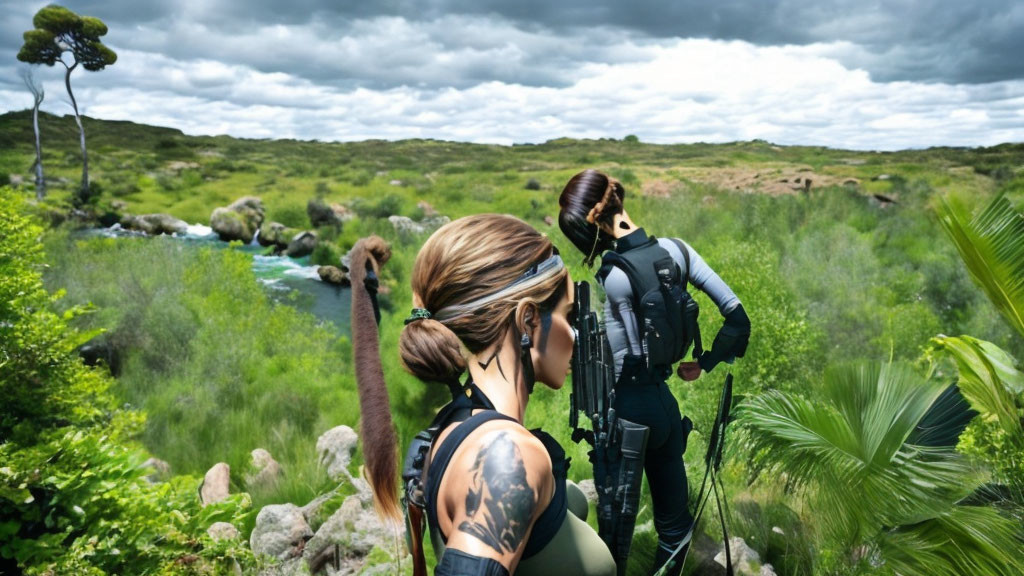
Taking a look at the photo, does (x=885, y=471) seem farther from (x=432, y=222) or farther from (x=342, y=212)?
(x=342, y=212)

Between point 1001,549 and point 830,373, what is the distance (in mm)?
929

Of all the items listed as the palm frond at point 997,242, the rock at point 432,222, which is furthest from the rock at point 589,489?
the rock at point 432,222

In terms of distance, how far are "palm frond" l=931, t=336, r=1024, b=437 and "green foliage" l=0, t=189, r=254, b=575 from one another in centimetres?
397

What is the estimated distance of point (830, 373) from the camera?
10.4ft

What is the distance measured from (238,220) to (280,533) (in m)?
18.2

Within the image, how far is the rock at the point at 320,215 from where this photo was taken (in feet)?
74.3

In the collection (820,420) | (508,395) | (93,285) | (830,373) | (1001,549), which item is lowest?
(93,285)

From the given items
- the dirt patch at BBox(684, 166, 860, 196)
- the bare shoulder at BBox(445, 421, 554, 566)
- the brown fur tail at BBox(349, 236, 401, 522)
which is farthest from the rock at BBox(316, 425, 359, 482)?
the dirt patch at BBox(684, 166, 860, 196)

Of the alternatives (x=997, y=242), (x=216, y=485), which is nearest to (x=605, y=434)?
(x=997, y=242)

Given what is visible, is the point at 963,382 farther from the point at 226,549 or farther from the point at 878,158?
the point at 878,158

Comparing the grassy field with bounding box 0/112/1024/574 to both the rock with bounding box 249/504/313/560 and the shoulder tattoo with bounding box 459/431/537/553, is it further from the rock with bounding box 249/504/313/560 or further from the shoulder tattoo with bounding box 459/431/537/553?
the shoulder tattoo with bounding box 459/431/537/553

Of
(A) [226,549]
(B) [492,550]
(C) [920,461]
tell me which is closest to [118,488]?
(A) [226,549]

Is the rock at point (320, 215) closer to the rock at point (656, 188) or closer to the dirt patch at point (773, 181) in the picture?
the rock at point (656, 188)

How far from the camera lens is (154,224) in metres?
19.9
